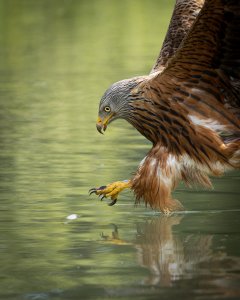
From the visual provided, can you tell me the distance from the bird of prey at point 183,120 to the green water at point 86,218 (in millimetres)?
273

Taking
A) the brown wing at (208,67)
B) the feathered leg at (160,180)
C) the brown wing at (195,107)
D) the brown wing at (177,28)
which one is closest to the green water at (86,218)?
the feathered leg at (160,180)

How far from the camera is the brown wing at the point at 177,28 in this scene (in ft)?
38.9

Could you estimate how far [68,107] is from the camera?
17.5 m

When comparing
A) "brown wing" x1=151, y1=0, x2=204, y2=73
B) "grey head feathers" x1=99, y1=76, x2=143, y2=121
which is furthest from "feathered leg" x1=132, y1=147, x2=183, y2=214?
"brown wing" x1=151, y1=0, x2=204, y2=73

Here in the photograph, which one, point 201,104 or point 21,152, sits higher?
point 201,104

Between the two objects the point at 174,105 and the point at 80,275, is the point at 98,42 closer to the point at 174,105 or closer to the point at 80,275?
the point at 174,105

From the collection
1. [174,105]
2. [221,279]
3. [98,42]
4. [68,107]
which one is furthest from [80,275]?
[98,42]

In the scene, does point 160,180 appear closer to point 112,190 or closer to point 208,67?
point 112,190

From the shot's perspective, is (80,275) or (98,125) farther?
(98,125)

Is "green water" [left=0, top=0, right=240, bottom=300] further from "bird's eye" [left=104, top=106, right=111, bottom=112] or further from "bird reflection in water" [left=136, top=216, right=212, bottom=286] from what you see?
"bird's eye" [left=104, top=106, right=111, bottom=112]

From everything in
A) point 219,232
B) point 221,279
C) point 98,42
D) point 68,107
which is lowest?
point 98,42

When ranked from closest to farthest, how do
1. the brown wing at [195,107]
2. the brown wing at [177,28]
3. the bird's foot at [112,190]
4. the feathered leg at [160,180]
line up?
the brown wing at [195,107] < the feathered leg at [160,180] < the bird's foot at [112,190] < the brown wing at [177,28]

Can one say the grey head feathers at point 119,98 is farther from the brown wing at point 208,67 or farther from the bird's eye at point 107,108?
the brown wing at point 208,67

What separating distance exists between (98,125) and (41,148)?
3.07m
